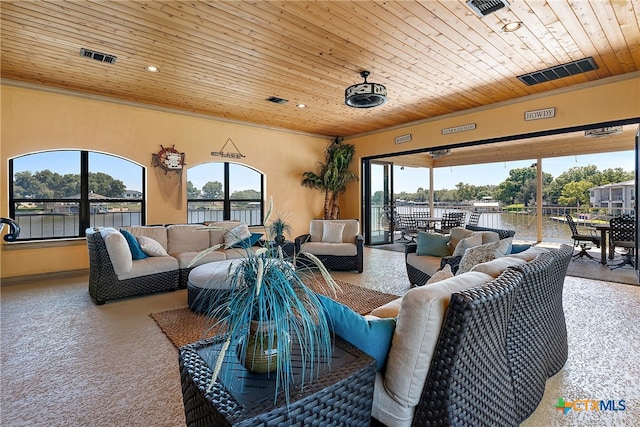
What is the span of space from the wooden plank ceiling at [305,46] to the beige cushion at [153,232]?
212cm

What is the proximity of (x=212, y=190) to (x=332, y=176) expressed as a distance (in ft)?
9.53

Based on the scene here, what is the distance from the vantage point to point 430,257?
424cm

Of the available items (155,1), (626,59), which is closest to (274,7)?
(155,1)

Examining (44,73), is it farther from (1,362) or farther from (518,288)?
(518,288)

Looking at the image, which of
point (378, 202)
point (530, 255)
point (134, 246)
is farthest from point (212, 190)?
point (530, 255)

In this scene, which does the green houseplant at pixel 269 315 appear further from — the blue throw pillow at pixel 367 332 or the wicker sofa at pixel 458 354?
the wicker sofa at pixel 458 354

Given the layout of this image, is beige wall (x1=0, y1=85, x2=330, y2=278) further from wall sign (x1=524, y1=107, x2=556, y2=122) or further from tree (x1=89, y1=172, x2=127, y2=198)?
wall sign (x1=524, y1=107, x2=556, y2=122)

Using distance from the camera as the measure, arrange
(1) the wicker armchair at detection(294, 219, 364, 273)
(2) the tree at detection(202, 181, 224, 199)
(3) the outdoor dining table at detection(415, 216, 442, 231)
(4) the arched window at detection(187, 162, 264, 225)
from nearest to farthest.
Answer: (1) the wicker armchair at detection(294, 219, 364, 273), (4) the arched window at detection(187, 162, 264, 225), (2) the tree at detection(202, 181, 224, 199), (3) the outdoor dining table at detection(415, 216, 442, 231)

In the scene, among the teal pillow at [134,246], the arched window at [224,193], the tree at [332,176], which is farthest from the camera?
the tree at [332,176]

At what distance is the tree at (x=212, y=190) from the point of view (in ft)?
22.1

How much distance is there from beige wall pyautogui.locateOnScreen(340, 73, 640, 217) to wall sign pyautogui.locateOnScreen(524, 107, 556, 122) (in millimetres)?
49

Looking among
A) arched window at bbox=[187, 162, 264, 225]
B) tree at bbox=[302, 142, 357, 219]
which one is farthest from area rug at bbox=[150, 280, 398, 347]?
tree at bbox=[302, 142, 357, 219]

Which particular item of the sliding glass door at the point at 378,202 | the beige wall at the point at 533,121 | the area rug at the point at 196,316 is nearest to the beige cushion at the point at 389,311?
the area rug at the point at 196,316

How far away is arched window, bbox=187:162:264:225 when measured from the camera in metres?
6.58
